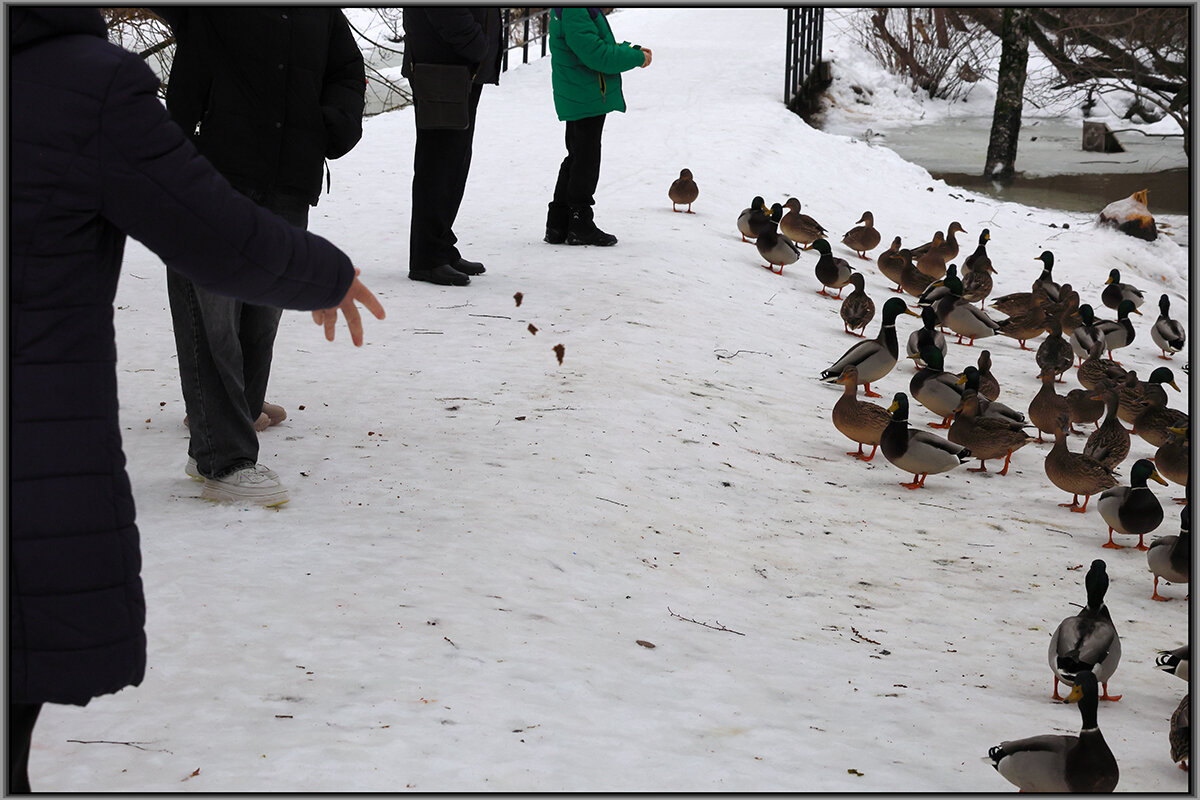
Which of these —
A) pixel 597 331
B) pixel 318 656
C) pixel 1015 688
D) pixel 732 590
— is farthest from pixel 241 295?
pixel 597 331

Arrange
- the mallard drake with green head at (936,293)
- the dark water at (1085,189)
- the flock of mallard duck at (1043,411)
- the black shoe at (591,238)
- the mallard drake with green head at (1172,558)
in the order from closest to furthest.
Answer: the flock of mallard duck at (1043,411), the mallard drake with green head at (1172,558), the black shoe at (591,238), the mallard drake with green head at (936,293), the dark water at (1085,189)

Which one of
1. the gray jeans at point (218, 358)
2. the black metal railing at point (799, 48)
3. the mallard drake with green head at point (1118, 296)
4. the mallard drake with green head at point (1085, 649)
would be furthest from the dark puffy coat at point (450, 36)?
the black metal railing at point (799, 48)

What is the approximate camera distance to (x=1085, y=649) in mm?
3908

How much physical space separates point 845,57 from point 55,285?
26310 millimetres

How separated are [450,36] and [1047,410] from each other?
14.8ft

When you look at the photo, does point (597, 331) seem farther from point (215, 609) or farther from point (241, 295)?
point (241, 295)

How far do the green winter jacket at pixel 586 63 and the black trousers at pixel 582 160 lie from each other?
0.09 metres

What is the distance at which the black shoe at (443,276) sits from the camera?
319 inches

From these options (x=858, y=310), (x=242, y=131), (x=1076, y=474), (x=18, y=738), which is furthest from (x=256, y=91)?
(x=858, y=310)

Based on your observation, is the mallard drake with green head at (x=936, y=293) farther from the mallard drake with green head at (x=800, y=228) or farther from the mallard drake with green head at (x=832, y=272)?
the mallard drake with green head at (x=800, y=228)

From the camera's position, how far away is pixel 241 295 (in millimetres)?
2268

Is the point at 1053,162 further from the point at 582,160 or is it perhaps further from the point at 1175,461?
the point at 1175,461

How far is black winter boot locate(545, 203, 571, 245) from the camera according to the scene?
9.60 metres

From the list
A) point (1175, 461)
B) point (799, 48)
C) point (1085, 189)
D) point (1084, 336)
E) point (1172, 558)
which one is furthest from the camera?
point (799, 48)
